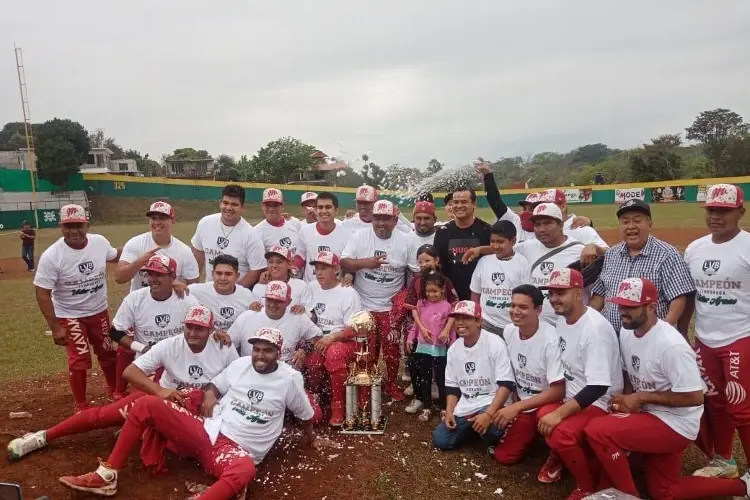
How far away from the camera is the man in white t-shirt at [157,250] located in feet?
20.1

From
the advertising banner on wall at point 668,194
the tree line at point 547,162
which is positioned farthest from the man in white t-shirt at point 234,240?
the advertising banner on wall at point 668,194

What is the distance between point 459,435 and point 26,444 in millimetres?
3980

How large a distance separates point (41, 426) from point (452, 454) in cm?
428

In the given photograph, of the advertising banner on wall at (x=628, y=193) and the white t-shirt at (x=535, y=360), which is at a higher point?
the white t-shirt at (x=535, y=360)

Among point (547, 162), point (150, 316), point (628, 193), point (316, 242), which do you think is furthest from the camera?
point (547, 162)

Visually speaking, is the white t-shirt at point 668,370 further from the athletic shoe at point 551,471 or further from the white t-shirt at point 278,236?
the white t-shirt at point 278,236

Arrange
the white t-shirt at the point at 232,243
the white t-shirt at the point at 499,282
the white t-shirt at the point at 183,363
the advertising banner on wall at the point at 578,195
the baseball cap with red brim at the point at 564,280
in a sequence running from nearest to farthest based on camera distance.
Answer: the baseball cap with red brim at the point at 564,280, the white t-shirt at the point at 183,363, the white t-shirt at the point at 499,282, the white t-shirt at the point at 232,243, the advertising banner on wall at the point at 578,195

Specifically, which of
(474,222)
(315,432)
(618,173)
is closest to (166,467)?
(315,432)

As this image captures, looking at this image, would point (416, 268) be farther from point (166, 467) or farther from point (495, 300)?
point (166, 467)

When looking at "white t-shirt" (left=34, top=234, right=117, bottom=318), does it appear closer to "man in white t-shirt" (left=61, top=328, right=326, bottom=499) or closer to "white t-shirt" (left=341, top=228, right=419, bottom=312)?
"man in white t-shirt" (left=61, top=328, right=326, bottom=499)

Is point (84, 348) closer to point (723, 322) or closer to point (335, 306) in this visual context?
point (335, 306)

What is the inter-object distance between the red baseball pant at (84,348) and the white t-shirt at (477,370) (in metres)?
3.92

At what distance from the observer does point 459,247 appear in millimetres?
6430

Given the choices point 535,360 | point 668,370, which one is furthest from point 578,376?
point 668,370
